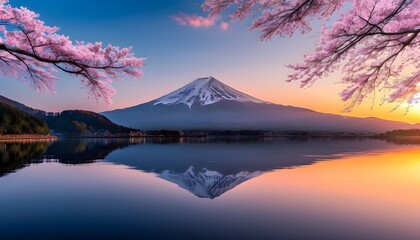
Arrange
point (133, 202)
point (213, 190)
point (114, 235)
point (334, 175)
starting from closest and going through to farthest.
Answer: point (114, 235) → point (133, 202) → point (213, 190) → point (334, 175)

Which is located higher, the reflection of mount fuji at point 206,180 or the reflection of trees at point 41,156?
the reflection of trees at point 41,156

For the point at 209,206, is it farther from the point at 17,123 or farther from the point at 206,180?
the point at 17,123

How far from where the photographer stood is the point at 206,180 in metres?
11.4

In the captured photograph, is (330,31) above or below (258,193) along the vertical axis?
above

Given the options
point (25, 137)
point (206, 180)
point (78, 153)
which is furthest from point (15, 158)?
point (25, 137)

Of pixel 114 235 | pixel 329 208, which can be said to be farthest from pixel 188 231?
pixel 329 208

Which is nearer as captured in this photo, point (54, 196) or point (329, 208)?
point (329, 208)

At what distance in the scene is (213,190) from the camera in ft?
31.1

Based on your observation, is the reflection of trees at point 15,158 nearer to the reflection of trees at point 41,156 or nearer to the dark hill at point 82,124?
the reflection of trees at point 41,156

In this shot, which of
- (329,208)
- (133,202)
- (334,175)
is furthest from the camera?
(334,175)

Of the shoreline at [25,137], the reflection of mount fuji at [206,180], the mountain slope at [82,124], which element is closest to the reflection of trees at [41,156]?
the reflection of mount fuji at [206,180]

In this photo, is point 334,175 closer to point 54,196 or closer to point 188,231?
point 188,231

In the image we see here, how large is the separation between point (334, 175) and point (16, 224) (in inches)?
416

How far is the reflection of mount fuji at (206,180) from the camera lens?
9320 mm
